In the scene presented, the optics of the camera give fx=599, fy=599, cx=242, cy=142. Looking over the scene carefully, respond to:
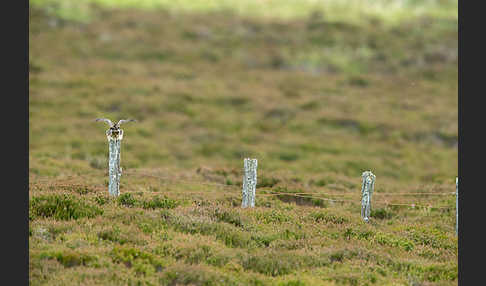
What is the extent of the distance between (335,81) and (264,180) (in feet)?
80.0

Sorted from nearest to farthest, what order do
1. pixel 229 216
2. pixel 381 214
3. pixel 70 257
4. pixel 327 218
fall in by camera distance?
pixel 70 257
pixel 229 216
pixel 327 218
pixel 381 214

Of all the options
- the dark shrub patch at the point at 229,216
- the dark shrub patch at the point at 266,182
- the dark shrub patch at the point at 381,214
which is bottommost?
the dark shrub patch at the point at 381,214

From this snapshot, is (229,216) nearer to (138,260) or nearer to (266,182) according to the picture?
(138,260)

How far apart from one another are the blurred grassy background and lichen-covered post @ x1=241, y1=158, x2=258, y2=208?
60 cm

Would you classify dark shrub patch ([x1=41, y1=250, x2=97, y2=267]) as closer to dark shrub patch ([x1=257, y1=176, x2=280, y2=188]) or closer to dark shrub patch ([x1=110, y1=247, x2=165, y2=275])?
dark shrub patch ([x1=110, y1=247, x2=165, y2=275])

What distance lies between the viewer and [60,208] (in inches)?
519

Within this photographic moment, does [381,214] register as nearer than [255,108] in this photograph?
Yes

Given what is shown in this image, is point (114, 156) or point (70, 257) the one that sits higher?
point (114, 156)

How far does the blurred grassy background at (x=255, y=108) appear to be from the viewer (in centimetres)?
1379

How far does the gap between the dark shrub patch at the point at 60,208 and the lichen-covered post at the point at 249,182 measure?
359 centimetres

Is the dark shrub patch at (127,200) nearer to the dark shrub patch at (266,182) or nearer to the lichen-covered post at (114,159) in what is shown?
the lichen-covered post at (114,159)

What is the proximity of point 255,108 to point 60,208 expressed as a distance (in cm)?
2321

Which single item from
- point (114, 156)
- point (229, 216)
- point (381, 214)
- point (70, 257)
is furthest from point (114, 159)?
point (381, 214)

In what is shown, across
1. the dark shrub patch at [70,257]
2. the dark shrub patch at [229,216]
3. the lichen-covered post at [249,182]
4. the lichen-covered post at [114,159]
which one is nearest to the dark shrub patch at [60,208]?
the lichen-covered post at [114,159]
